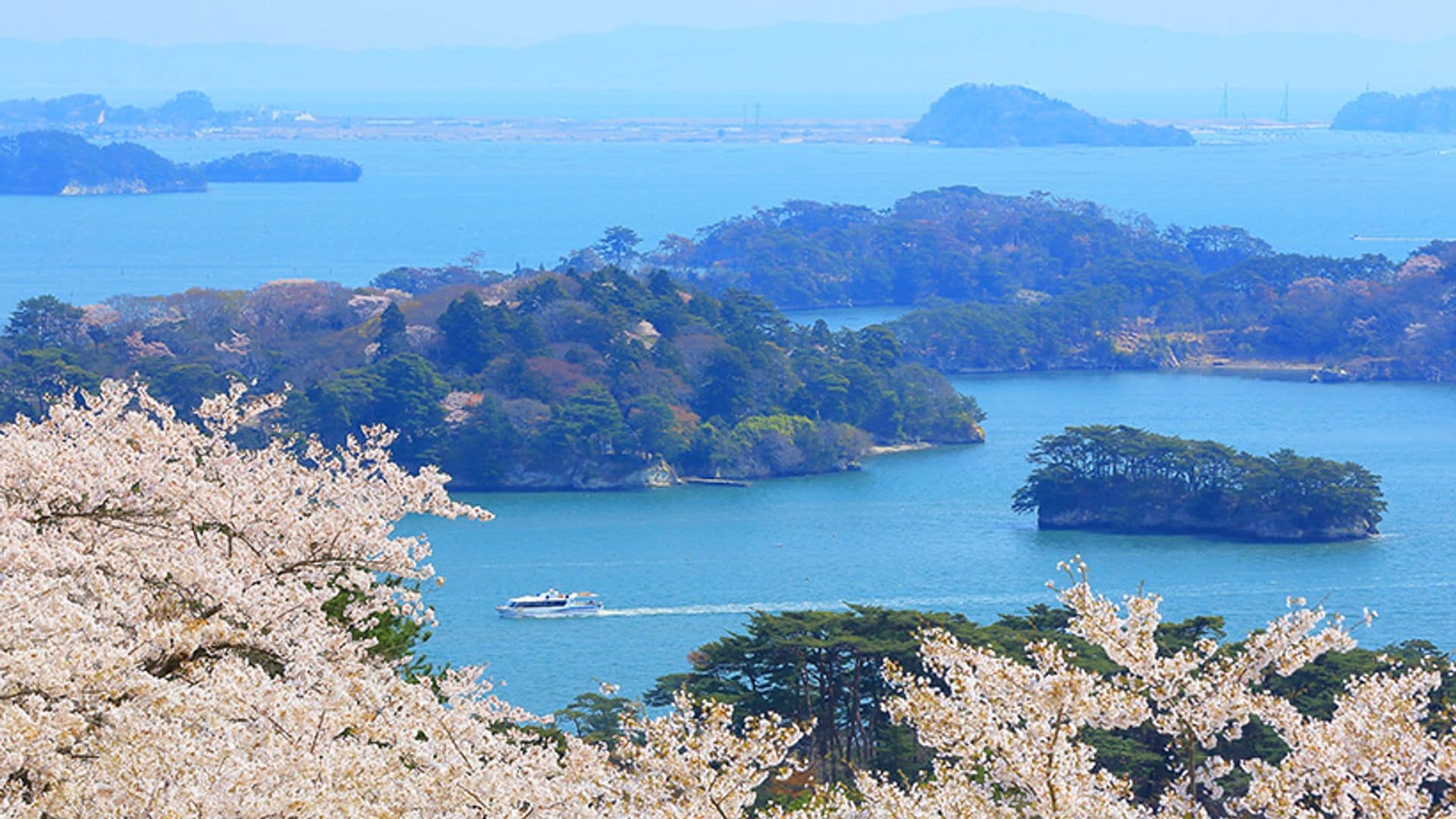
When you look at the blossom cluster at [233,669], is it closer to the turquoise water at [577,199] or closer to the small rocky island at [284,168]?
the turquoise water at [577,199]

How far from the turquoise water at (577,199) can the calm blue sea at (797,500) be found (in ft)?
1.42

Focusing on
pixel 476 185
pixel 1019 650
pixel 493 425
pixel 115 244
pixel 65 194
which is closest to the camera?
pixel 1019 650

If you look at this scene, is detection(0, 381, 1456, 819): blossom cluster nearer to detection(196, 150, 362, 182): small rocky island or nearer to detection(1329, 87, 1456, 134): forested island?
detection(196, 150, 362, 182): small rocky island

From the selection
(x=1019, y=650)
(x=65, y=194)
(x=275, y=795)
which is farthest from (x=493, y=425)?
(x=65, y=194)

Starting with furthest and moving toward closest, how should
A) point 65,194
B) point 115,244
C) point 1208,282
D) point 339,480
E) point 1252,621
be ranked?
1. point 65,194
2. point 115,244
3. point 1208,282
4. point 1252,621
5. point 339,480

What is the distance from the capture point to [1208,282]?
61.7 meters

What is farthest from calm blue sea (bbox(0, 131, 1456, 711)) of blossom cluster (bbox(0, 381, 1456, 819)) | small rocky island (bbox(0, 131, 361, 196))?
blossom cluster (bbox(0, 381, 1456, 819))

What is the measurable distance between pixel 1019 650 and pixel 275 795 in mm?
13346

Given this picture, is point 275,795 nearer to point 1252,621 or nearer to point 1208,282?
point 1252,621

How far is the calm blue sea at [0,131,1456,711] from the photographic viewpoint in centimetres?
2781

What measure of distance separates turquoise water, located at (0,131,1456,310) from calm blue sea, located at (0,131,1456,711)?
1.42 feet

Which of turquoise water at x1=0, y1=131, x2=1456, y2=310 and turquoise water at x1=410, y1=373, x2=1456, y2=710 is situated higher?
turquoise water at x1=410, y1=373, x2=1456, y2=710

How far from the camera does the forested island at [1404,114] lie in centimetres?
18625

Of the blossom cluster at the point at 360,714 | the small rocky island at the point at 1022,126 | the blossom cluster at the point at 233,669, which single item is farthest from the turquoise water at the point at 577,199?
the blossom cluster at the point at 360,714
